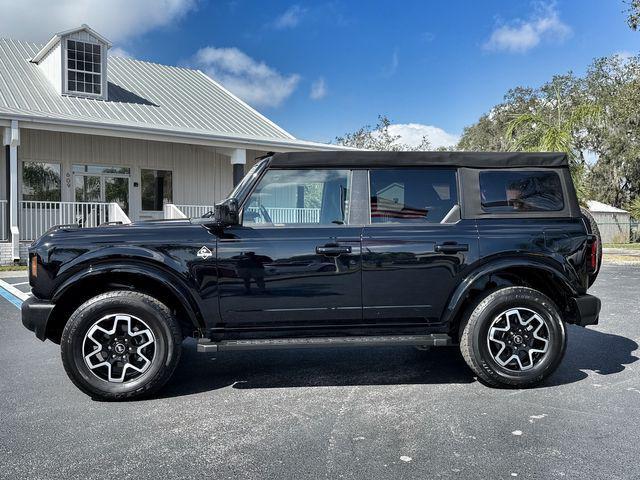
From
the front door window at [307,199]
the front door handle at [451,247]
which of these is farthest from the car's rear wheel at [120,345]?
the front door handle at [451,247]

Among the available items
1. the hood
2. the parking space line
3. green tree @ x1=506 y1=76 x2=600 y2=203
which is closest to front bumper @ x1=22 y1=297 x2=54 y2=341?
the hood

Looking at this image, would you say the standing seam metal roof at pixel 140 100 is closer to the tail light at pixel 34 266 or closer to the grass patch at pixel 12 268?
the grass patch at pixel 12 268

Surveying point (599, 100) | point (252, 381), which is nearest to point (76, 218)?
point (252, 381)

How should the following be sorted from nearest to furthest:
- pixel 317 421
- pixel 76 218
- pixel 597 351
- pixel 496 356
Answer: pixel 317 421
pixel 496 356
pixel 597 351
pixel 76 218

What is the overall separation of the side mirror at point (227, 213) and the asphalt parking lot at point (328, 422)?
1331 millimetres

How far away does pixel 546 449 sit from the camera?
315 cm

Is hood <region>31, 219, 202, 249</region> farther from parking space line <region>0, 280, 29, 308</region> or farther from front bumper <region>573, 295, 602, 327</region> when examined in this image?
parking space line <region>0, 280, 29, 308</region>

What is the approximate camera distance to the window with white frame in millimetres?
16141

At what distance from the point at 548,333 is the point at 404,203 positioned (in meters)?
1.53

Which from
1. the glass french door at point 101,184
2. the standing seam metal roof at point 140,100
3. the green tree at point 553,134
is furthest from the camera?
the green tree at point 553,134

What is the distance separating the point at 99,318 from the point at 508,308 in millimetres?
3117

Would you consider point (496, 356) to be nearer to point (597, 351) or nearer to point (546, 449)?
point (546, 449)

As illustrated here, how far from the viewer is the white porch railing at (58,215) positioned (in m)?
14.6

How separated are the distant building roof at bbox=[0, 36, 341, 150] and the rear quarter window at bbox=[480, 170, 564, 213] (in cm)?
1197
